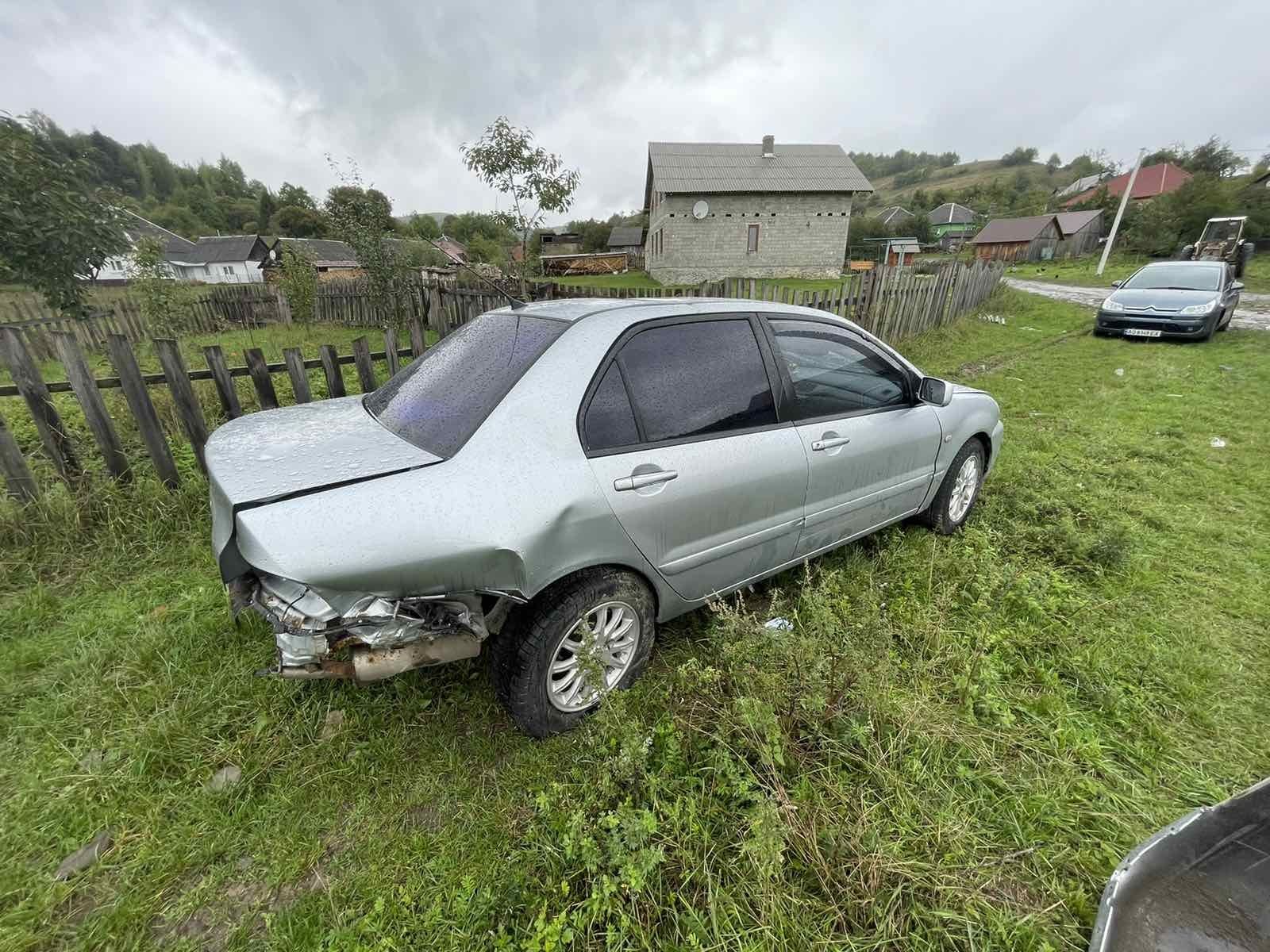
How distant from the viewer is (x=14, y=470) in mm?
3002

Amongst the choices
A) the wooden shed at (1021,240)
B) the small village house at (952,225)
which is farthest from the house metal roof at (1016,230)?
the small village house at (952,225)

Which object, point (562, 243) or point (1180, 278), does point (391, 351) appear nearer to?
point (1180, 278)

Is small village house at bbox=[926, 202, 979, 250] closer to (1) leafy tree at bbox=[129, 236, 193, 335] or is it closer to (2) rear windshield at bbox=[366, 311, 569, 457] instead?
(1) leafy tree at bbox=[129, 236, 193, 335]

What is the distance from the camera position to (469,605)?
181cm

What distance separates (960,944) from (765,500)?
157 cm

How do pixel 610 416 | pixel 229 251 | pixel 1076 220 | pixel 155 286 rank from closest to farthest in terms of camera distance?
pixel 610 416 → pixel 155 286 → pixel 1076 220 → pixel 229 251

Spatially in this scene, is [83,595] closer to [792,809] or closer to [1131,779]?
[792,809]

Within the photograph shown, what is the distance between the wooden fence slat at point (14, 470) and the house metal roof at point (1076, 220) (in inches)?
2105

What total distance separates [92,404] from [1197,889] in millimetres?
5548

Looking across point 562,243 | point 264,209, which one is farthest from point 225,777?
point 264,209

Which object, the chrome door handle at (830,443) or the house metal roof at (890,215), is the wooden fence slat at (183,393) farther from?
the house metal roof at (890,215)

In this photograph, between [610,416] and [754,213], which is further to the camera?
[754,213]

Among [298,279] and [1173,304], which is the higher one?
[298,279]

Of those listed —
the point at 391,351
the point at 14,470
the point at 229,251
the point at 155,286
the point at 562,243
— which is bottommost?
the point at 14,470
